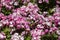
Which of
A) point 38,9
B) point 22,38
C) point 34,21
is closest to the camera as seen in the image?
point 22,38

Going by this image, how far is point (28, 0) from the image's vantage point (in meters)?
6.00

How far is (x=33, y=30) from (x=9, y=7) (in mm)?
935

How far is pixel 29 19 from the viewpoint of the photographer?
5.43 meters

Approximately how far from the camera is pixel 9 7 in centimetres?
Result: 582

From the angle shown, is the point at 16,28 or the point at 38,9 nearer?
the point at 16,28

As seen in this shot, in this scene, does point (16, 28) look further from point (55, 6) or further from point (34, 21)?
point (55, 6)

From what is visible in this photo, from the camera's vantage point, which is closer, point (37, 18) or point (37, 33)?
point (37, 33)

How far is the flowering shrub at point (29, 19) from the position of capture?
497cm

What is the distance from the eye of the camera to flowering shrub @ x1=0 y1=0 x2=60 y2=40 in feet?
16.3

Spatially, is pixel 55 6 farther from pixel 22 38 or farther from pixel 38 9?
pixel 22 38

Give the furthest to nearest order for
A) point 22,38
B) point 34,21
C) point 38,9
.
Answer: point 38,9 < point 34,21 < point 22,38

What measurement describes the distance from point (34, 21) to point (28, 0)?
728 millimetres

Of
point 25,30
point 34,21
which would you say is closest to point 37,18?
point 34,21

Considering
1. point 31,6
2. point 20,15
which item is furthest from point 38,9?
point 20,15
